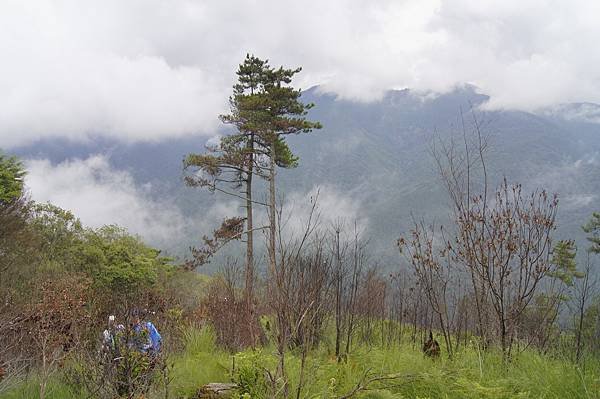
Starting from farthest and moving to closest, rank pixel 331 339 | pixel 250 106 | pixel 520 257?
1. pixel 250 106
2. pixel 331 339
3. pixel 520 257

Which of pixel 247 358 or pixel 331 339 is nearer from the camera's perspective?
pixel 247 358

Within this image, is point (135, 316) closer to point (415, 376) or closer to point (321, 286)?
point (321, 286)

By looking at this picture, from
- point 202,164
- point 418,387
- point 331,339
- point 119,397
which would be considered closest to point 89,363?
point 119,397

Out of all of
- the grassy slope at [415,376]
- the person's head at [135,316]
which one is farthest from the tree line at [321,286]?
the grassy slope at [415,376]

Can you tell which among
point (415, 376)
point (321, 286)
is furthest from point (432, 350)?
point (415, 376)

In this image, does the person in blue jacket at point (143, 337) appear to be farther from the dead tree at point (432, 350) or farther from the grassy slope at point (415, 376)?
the dead tree at point (432, 350)

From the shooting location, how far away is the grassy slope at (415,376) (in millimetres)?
4805

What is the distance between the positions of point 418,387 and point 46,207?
3124 centimetres

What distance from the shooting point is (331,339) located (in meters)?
9.14

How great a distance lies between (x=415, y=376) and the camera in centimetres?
528

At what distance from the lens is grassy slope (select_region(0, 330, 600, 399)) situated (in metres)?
4.80

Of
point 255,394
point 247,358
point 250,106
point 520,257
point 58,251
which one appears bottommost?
point 255,394

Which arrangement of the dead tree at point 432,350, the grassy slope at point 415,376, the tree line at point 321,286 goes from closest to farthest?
the grassy slope at point 415,376
the tree line at point 321,286
the dead tree at point 432,350

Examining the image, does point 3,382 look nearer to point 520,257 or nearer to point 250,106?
point 520,257
